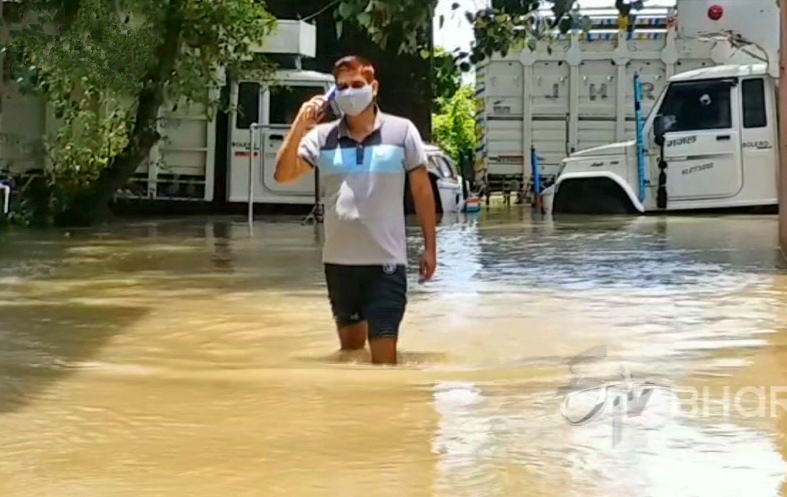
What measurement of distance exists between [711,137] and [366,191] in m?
13.2

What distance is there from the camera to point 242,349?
706cm

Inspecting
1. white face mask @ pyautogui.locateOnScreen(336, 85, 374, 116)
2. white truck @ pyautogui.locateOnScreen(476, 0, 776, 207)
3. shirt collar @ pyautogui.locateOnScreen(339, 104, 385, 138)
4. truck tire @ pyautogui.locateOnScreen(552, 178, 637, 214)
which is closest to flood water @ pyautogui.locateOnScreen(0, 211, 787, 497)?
shirt collar @ pyautogui.locateOnScreen(339, 104, 385, 138)

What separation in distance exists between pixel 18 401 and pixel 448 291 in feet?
14.8

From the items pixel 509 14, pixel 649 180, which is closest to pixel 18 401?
pixel 509 14

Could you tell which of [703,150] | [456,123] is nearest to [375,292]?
[703,150]

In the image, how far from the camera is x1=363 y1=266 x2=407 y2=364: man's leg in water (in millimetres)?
6043

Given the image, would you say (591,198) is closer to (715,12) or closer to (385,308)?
(715,12)

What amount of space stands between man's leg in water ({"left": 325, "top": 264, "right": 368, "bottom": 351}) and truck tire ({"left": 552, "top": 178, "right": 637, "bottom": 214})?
13.4 m

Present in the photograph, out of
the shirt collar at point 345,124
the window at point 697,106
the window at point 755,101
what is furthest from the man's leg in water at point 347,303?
the window at point 755,101

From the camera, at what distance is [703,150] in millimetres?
18500

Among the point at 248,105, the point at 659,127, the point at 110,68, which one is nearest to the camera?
the point at 110,68

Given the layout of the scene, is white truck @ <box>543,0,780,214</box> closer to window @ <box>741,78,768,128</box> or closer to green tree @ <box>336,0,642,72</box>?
window @ <box>741,78,768,128</box>

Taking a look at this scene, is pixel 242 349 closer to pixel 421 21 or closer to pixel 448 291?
pixel 448 291

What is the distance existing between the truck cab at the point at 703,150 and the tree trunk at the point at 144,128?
6.01 meters
